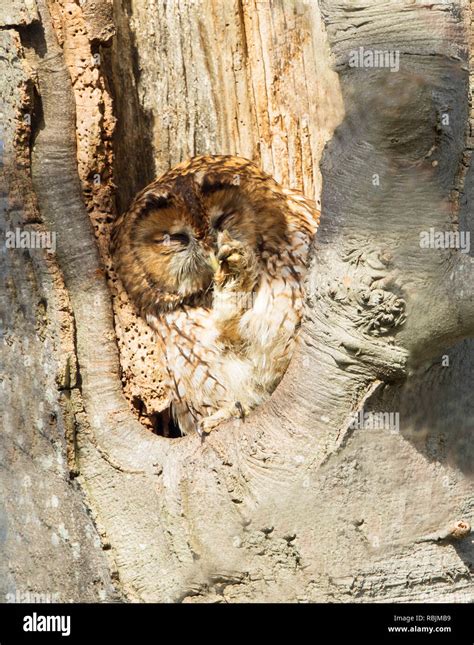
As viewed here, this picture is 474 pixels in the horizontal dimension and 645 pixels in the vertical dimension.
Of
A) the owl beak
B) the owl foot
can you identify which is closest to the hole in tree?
the owl foot

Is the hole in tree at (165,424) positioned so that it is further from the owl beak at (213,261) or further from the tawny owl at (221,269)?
the owl beak at (213,261)

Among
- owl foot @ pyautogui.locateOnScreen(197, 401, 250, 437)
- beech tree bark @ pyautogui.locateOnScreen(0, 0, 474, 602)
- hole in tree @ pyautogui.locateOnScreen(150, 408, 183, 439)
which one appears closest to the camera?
beech tree bark @ pyautogui.locateOnScreen(0, 0, 474, 602)

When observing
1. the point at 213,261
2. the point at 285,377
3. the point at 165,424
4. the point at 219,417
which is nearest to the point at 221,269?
the point at 213,261

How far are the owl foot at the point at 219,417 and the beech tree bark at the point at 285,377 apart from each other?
10 cm

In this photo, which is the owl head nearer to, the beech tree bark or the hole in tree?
the beech tree bark

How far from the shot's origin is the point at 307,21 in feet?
10.0

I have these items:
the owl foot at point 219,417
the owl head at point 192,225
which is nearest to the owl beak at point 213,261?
the owl head at point 192,225

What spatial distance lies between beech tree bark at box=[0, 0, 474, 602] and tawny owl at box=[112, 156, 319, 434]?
0.29 m

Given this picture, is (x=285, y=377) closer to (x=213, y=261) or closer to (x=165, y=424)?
(x=213, y=261)

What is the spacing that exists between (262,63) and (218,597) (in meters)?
1.83

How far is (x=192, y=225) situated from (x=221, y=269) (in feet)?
0.69

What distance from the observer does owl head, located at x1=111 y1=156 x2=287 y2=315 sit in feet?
10.2
